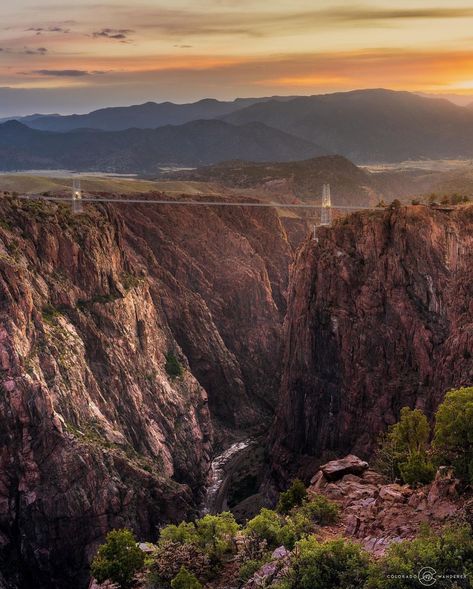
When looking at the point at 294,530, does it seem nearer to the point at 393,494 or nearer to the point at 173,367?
the point at 393,494

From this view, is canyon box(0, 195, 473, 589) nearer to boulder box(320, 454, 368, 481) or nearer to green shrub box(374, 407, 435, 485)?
green shrub box(374, 407, 435, 485)

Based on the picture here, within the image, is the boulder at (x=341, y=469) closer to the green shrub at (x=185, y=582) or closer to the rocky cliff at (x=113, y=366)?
the green shrub at (x=185, y=582)

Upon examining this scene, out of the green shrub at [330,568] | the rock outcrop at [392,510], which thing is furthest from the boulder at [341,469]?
the green shrub at [330,568]

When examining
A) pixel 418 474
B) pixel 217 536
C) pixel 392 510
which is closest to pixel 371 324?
pixel 418 474

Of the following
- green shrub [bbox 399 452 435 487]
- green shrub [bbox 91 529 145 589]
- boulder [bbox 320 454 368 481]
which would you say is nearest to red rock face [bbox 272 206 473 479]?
boulder [bbox 320 454 368 481]

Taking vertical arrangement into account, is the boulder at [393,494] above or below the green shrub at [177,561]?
above

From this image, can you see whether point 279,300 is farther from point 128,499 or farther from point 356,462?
point 356,462

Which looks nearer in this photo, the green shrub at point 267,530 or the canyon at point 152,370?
the green shrub at point 267,530
